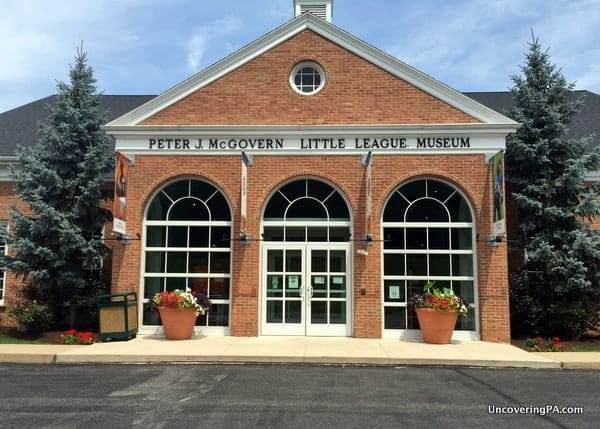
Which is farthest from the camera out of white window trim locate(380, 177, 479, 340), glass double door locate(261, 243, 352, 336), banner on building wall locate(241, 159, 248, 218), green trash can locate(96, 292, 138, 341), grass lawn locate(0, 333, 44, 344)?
glass double door locate(261, 243, 352, 336)

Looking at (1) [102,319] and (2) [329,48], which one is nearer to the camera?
(1) [102,319]

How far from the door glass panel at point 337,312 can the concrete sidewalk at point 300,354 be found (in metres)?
1.18

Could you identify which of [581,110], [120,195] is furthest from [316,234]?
[581,110]

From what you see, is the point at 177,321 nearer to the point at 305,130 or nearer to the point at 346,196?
the point at 346,196

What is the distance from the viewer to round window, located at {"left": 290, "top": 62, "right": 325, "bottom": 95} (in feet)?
45.0

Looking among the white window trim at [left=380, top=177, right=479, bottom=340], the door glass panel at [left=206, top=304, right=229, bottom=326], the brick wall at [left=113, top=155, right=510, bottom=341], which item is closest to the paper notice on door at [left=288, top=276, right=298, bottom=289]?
the brick wall at [left=113, top=155, right=510, bottom=341]

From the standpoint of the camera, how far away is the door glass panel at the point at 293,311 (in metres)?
12.9

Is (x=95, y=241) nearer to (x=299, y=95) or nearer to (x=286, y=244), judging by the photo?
(x=286, y=244)

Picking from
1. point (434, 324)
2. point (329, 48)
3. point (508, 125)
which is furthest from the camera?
point (329, 48)

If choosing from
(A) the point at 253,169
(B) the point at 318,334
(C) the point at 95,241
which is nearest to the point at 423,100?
(A) the point at 253,169

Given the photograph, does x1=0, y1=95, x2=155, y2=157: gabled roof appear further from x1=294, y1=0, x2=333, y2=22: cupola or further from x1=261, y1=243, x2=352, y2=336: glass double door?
x1=261, y1=243, x2=352, y2=336: glass double door

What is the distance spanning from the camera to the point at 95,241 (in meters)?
13.7

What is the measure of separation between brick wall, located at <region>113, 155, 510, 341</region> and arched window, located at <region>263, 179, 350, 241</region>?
0.27m

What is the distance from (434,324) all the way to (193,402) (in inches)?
256
